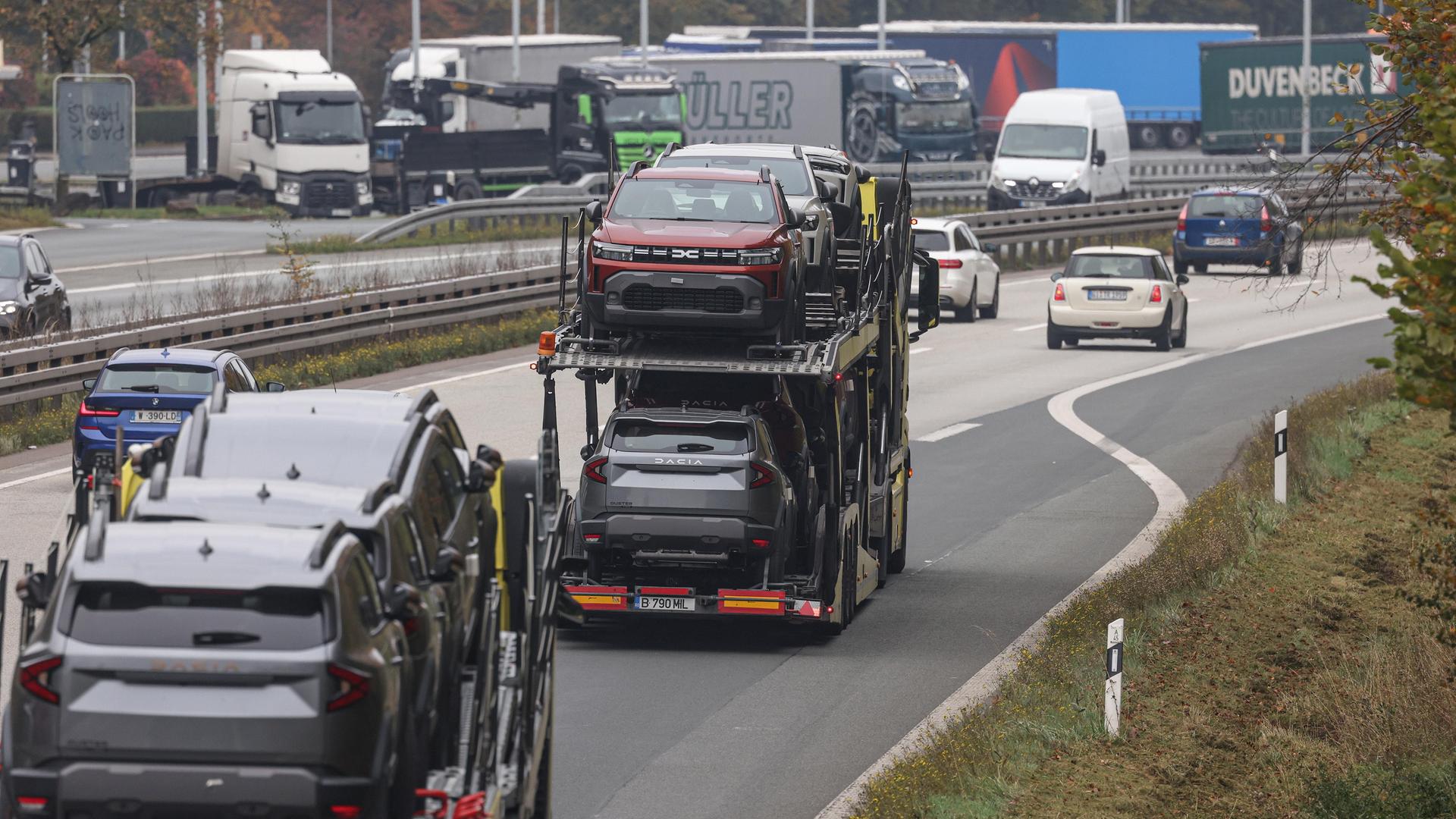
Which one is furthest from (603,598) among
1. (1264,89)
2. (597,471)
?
(1264,89)

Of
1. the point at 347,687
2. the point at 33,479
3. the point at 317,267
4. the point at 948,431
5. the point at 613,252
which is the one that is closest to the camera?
the point at 347,687

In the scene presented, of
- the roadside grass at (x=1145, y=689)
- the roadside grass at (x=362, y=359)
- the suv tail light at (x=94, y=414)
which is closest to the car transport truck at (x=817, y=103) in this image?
the roadside grass at (x=362, y=359)

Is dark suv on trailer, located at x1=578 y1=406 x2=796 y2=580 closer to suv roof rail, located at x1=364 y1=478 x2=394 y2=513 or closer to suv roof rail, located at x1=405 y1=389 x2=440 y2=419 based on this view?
suv roof rail, located at x1=405 y1=389 x2=440 y2=419

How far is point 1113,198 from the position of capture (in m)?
55.2

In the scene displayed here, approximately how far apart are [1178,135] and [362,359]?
59072 mm

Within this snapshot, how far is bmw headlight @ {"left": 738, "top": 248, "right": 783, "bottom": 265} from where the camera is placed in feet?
47.9

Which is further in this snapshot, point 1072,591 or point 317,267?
point 317,267

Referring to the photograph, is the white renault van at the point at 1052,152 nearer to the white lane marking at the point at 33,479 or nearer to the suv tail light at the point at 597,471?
the white lane marking at the point at 33,479

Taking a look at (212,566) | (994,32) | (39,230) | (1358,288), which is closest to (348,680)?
(212,566)

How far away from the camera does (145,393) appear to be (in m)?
19.4

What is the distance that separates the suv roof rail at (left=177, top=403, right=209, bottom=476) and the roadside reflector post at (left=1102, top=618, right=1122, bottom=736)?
5226 millimetres

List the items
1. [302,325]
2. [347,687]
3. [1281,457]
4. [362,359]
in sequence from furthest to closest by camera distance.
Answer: [362,359] < [302,325] < [1281,457] < [347,687]

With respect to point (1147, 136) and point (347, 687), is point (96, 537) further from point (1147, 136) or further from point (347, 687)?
point (1147, 136)

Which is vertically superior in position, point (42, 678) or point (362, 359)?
point (42, 678)
